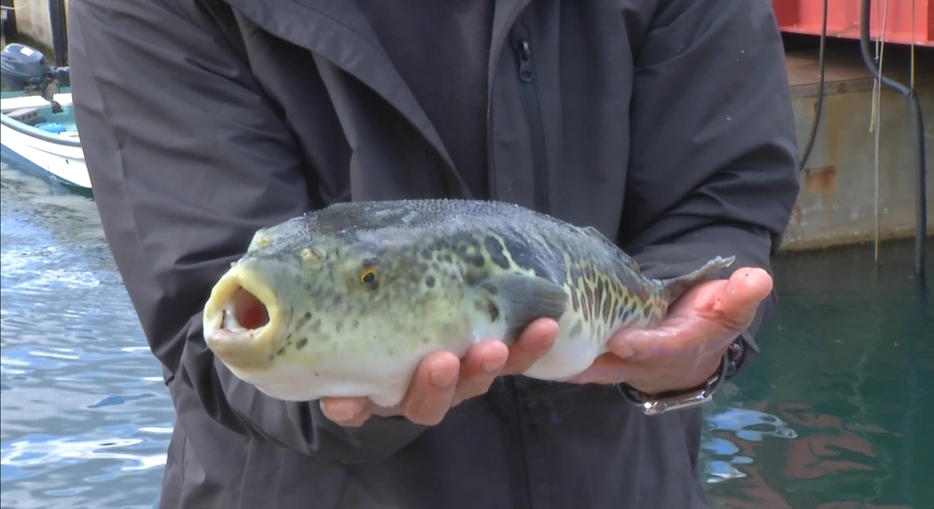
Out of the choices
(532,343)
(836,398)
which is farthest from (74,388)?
(532,343)

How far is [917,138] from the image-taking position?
7832 millimetres

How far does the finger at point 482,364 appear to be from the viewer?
1620 mm

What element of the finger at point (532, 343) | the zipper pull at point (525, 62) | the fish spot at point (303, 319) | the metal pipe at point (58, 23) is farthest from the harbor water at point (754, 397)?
the fish spot at point (303, 319)

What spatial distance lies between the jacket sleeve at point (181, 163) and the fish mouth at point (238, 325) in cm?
40

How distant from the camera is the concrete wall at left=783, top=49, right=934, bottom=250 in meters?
8.37

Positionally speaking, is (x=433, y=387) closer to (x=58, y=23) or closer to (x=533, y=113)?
(x=533, y=113)

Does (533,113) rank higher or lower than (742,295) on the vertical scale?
higher

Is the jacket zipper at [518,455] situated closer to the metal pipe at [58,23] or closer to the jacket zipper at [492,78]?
the jacket zipper at [492,78]

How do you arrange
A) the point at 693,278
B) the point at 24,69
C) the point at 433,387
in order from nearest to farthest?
the point at 433,387 < the point at 693,278 < the point at 24,69

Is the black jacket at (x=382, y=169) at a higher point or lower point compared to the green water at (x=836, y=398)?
higher

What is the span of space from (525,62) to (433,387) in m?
0.76

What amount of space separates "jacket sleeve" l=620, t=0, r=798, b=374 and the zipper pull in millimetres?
301

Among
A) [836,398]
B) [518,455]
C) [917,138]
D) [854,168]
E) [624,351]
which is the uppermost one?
[624,351]

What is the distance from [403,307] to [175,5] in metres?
0.82
